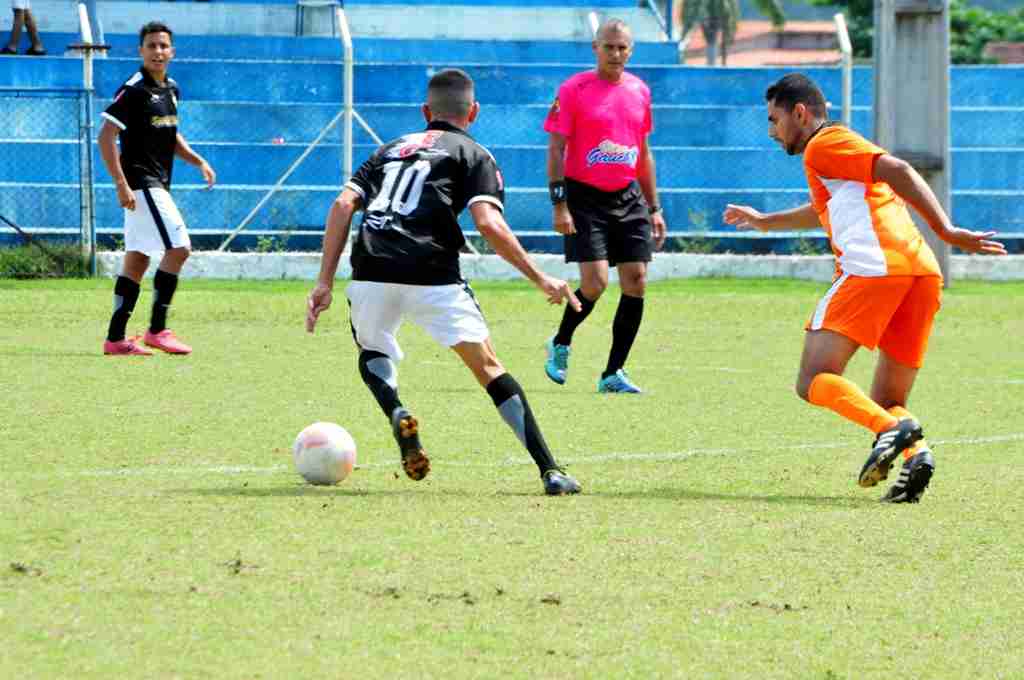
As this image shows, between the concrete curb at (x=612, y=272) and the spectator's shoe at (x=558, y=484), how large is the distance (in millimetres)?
13153

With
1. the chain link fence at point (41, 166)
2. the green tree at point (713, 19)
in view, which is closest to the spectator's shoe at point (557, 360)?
the chain link fence at point (41, 166)

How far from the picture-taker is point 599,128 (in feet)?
36.2

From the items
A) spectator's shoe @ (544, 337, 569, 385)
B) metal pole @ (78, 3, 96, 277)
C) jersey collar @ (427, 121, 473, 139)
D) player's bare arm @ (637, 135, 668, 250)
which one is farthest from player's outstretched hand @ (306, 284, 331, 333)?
metal pole @ (78, 3, 96, 277)

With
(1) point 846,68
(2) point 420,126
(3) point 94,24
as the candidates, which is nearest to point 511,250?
(2) point 420,126

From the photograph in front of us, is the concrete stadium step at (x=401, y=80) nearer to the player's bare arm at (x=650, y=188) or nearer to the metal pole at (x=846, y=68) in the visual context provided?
the metal pole at (x=846, y=68)

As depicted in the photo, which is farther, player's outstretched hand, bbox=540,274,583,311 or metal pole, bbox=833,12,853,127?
metal pole, bbox=833,12,853,127

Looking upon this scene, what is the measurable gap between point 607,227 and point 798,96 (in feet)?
12.8

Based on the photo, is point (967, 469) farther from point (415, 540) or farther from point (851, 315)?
point (415, 540)

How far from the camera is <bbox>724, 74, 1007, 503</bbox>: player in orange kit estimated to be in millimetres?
6945

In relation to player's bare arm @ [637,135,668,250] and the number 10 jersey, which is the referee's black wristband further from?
the number 10 jersey

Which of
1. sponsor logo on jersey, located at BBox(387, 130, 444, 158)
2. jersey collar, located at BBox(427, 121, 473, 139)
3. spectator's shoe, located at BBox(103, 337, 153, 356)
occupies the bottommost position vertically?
spectator's shoe, located at BBox(103, 337, 153, 356)

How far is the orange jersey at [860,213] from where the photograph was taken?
7.10 m

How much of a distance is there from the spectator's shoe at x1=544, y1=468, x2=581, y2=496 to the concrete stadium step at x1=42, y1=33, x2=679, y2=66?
20.1 metres

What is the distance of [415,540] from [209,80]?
18163mm
